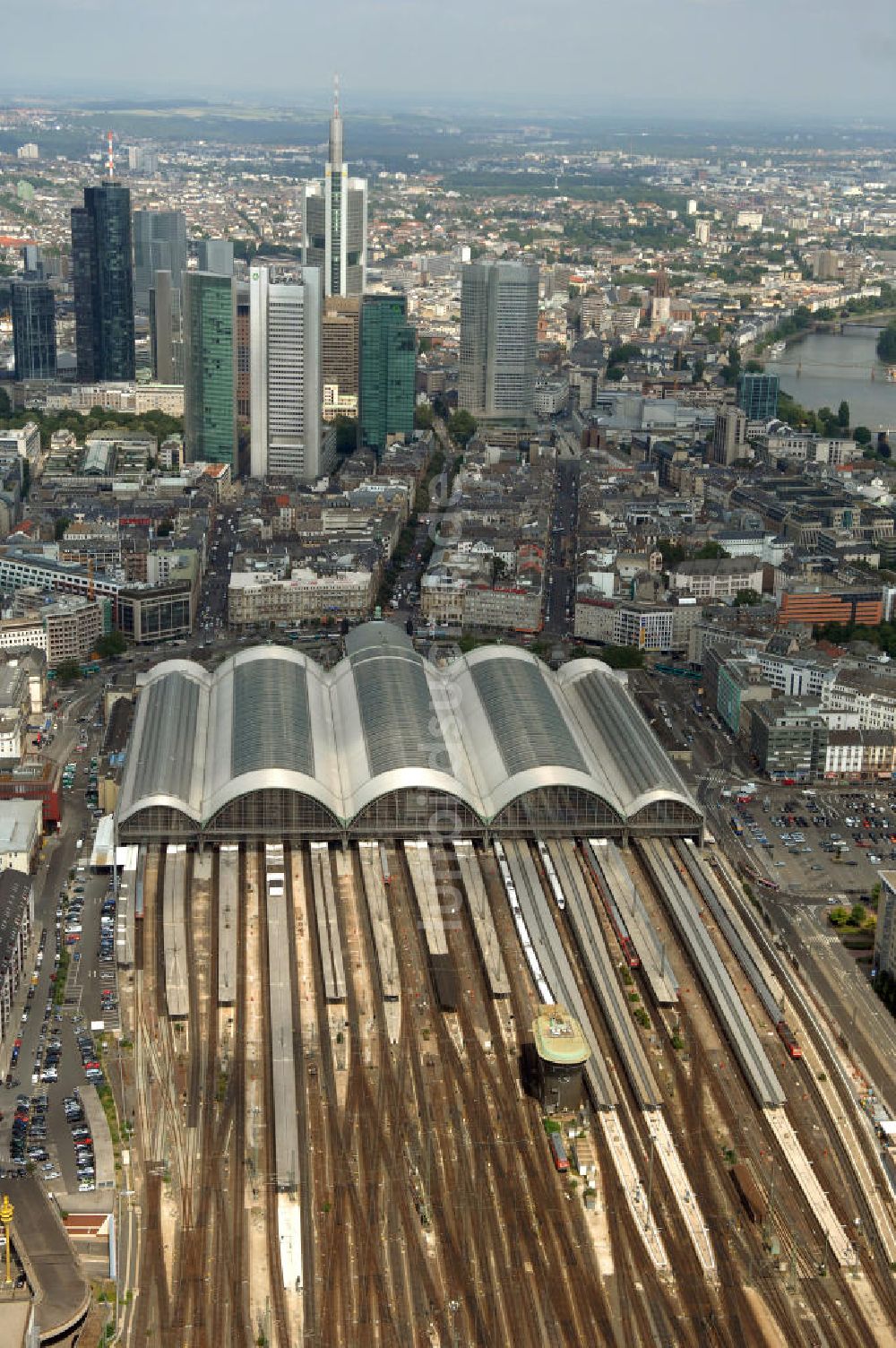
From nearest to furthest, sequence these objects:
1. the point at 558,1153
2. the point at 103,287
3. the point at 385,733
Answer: the point at 558,1153 → the point at 385,733 → the point at 103,287

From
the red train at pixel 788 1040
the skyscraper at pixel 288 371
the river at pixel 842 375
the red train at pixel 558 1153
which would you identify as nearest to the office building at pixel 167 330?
the skyscraper at pixel 288 371

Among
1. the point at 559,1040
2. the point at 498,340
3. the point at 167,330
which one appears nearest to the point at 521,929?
the point at 559,1040

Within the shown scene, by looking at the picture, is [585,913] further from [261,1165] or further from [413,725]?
[261,1165]

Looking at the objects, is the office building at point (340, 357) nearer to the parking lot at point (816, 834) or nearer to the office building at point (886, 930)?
the parking lot at point (816, 834)

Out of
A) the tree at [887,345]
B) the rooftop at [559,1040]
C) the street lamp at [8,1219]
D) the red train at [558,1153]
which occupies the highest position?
the rooftop at [559,1040]

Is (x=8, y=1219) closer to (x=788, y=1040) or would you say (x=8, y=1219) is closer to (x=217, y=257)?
(x=788, y=1040)

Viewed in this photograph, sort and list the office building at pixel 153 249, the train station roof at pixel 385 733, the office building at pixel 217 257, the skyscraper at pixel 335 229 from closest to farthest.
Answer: the train station roof at pixel 385 733, the skyscraper at pixel 335 229, the office building at pixel 153 249, the office building at pixel 217 257
